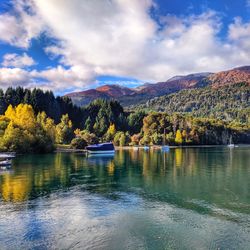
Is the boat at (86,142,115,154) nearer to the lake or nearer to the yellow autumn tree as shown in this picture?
the yellow autumn tree

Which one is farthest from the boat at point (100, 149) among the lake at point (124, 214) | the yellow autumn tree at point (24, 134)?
the lake at point (124, 214)

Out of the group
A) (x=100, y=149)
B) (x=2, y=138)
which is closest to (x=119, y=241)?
(x=2, y=138)

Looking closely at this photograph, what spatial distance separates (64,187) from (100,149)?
8730 cm

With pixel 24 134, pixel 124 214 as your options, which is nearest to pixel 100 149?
pixel 24 134

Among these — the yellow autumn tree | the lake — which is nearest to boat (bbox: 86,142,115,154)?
the yellow autumn tree

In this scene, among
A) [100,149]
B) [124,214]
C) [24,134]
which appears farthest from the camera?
[100,149]

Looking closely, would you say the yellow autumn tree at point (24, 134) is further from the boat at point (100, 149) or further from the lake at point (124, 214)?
the lake at point (124, 214)

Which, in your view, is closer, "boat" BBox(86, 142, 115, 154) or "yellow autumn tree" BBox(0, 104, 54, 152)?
"yellow autumn tree" BBox(0, 104, 54, 152)

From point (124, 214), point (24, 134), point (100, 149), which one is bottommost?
point (124, 214)

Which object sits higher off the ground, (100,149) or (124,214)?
(100,149)

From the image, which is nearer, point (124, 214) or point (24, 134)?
point (124, 214)

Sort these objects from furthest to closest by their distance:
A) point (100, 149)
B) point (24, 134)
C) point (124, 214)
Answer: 1. point (100, 149)
2. point (24, 134)
3. point (124, 214)

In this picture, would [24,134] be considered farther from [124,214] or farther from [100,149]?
[124,214]

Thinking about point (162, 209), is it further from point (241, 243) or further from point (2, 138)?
point (2, 138)
